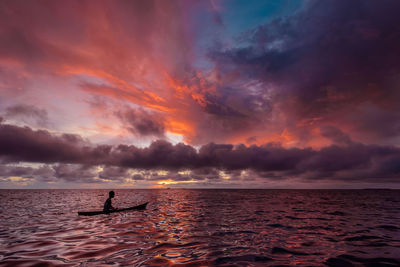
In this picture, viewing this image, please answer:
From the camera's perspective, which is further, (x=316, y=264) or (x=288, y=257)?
(x=288, y=257)

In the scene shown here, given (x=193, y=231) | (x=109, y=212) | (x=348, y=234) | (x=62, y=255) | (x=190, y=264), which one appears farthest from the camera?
(x=109, y=212)

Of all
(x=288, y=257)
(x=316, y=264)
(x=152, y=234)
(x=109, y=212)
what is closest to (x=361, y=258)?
(x=316, y=264)

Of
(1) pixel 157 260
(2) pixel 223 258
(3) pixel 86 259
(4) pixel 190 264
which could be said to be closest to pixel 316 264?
(2) pixel 223 258

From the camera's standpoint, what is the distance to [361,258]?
30.5ft

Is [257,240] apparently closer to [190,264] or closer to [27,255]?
[190,264]

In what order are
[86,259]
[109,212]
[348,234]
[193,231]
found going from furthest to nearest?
1. [109,212]
2. [193,231]
3. [348,234]
4. [86,259]

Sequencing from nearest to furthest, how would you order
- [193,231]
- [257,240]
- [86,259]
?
[86,259], [257,240], [193,231]

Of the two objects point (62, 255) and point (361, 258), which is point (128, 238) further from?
point (361, 258)

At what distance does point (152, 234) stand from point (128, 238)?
1.84 metres

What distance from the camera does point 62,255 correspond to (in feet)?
32.3

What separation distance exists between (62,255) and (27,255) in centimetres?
181

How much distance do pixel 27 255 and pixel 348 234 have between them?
19129 mm

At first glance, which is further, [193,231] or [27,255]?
[193,231]

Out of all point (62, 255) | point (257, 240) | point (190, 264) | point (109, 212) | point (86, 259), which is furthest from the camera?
point (109, 212)
